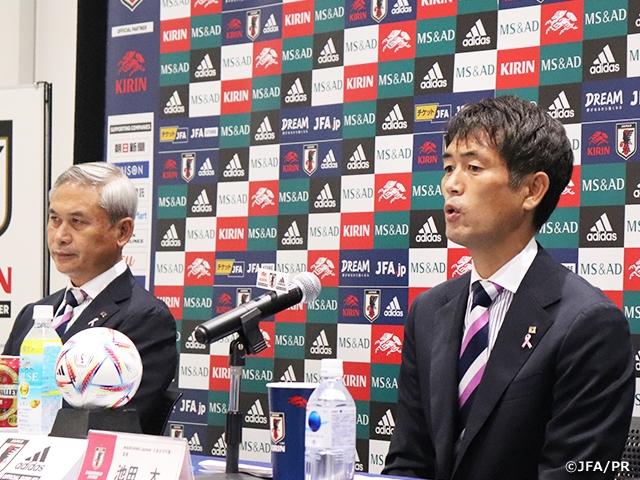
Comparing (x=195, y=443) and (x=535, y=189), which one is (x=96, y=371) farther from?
(x=195, y=443)

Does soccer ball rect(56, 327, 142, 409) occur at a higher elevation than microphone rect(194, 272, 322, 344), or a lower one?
lower

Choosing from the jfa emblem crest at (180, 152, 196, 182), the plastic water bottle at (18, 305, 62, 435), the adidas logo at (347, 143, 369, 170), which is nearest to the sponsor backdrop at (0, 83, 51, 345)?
the jfa emblem crest at (180, 152, 196, 182)

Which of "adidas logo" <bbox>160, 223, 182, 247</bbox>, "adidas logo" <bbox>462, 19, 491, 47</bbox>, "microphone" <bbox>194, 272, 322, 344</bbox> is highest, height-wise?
"adidas logo" <bbox>462, 19, 491, 47</bbox>

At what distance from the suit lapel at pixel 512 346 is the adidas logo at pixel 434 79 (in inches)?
52.0

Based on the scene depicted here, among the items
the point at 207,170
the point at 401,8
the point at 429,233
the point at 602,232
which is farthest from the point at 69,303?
the point at 602,232

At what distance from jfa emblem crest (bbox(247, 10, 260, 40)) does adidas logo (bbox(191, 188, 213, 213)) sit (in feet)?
2.34

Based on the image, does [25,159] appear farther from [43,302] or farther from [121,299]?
[121,299]

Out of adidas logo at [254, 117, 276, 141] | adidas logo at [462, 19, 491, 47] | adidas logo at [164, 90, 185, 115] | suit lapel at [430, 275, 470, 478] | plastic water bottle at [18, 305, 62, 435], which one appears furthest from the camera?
adidas logo at [164, 90, 185, 115]

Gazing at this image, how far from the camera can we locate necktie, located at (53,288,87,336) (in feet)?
9.82

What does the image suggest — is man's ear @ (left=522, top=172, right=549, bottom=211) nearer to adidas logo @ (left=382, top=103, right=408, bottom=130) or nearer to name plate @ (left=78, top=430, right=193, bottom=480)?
adidas logo @ (left=382, top=103, right=408, bottom=130)

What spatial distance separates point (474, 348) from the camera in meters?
2.25

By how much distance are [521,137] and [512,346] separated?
557 millimetres

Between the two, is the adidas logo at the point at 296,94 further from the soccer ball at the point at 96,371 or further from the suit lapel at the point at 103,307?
the soccer ball at the point at 96,371

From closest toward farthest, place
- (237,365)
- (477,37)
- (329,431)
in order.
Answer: (329,431) → (237,365) → (477,37)
